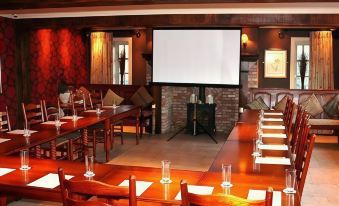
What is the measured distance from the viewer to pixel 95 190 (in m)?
2.30

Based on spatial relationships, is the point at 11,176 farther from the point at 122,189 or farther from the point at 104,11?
the point at 104,11

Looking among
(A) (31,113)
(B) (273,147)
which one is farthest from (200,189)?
(A) (31,113)

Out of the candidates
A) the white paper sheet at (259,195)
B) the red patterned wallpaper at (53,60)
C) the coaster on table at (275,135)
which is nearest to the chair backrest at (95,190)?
the white paper sheet at (259,195)

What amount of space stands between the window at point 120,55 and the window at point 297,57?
14.7ft

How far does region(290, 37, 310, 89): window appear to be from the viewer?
11633 mm

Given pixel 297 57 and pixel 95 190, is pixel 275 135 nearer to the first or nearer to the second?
pixel 95 190

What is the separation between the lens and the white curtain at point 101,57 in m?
12.1

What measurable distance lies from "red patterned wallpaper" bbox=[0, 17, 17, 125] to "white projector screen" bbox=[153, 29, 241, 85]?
3.03 metres

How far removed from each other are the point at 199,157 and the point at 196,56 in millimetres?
2963

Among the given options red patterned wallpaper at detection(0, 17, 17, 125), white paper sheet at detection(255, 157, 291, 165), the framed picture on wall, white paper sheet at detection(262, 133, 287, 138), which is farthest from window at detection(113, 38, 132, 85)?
white paper sheet at detection(255, 157, 291, 165)

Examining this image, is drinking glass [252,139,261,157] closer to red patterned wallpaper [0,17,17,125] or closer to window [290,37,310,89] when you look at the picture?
red patterned wallpaper [0,17,17,125]

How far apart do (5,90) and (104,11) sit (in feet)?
8.25

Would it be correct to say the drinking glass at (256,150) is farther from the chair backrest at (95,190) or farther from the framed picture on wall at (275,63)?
the framed picture on wall at (275,63)

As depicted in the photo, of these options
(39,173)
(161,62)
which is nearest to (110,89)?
(161,62)
